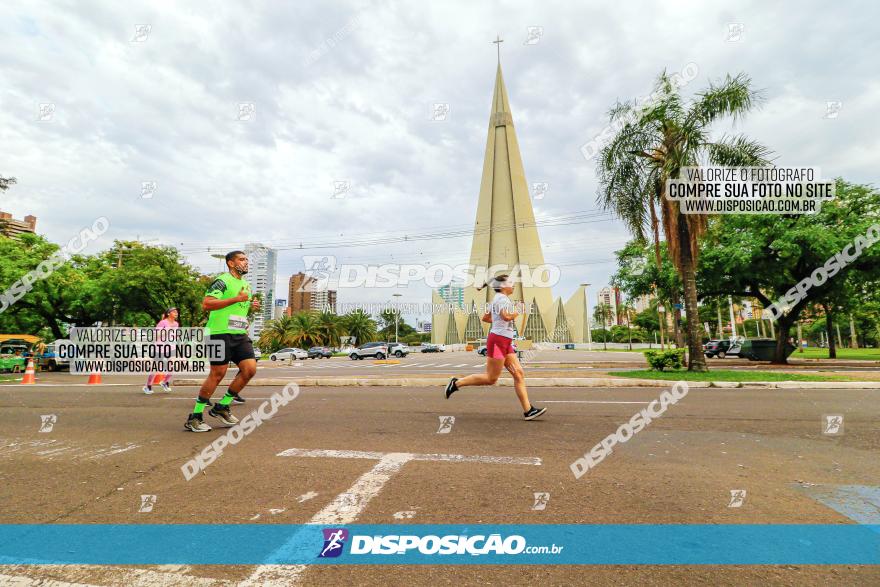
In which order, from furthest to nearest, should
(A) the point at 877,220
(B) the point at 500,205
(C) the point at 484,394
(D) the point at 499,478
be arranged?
(B) the point at 500,205 → (A) the point at 877,220 → (C) the point at 484,394 → (D) the point at 499,478

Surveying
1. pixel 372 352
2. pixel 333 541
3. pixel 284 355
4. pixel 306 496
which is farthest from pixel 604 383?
pixel 284 355

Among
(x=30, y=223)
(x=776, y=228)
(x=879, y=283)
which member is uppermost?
(x=30, y=223)

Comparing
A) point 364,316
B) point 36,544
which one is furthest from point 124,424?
point 364,316

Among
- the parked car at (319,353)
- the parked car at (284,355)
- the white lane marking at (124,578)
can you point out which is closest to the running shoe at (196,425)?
the white lane marking at (124,578)

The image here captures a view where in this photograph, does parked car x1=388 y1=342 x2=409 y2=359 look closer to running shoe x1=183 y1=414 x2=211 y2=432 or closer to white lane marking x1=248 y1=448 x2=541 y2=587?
running shoe x1=183 y1=414 x2=211 y2=432

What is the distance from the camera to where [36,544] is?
2.27 meters

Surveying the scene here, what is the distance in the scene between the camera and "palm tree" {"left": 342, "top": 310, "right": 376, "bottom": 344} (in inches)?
2712

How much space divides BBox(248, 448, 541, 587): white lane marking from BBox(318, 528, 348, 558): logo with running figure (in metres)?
0.07

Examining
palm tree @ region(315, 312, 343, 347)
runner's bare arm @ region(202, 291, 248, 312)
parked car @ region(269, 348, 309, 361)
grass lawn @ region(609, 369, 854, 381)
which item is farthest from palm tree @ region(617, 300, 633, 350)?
palm tree @ region(315, 312, 343, 347)

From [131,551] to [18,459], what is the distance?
299 cm

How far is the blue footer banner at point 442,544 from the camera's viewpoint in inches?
81.3

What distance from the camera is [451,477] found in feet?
10.6

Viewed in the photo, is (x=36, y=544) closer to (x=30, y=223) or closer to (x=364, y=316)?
(x=364, y=316)

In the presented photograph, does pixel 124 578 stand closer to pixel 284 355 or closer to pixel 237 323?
pixel 237 323
